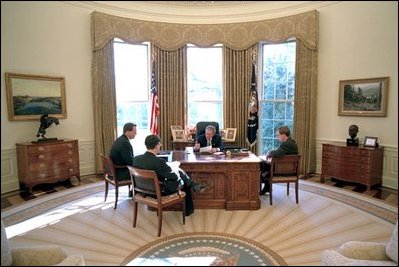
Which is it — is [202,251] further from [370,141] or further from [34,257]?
[370,141]

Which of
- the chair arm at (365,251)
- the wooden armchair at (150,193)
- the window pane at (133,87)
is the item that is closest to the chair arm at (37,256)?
the wooden armchair at (150,193)

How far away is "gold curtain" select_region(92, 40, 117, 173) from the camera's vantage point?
242 inches

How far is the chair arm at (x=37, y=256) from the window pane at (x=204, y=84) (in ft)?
17.5

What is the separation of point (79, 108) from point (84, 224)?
3115 mm

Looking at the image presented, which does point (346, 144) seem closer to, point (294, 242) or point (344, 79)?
point (344, 79)

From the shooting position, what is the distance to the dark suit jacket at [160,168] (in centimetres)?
343

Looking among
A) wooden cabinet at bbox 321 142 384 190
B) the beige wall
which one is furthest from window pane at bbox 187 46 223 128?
wooden cabinet at bbox 321 142 384 190

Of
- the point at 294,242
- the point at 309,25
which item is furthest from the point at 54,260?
the point at 309,25

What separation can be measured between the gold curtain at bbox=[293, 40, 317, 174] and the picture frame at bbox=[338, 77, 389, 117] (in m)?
0.58

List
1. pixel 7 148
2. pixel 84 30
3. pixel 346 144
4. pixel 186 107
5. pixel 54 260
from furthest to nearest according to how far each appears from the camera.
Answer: pixel 186 107 → pixel 84 30 → pixel 346 144 → pixel 7 148 → pixel 54 260

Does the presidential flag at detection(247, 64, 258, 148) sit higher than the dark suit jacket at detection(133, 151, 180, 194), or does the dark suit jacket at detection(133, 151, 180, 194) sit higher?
the presidential flag at detection(247, 64, 258, 148)

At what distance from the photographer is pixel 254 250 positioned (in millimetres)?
3004

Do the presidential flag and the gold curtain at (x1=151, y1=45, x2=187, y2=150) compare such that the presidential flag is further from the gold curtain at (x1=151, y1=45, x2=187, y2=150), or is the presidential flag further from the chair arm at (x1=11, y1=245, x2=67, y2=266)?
the chair arm at (x1=11, y1=245, x2=67, y2=266)

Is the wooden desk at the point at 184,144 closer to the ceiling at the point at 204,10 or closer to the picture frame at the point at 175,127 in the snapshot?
the picture frame at the point at 175,127
